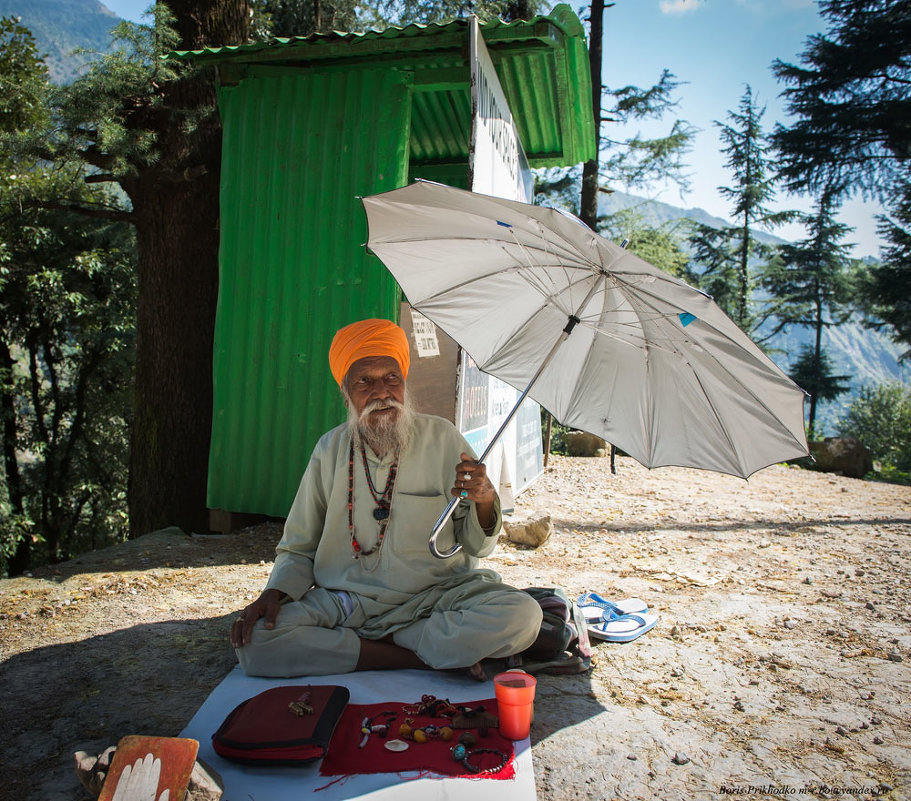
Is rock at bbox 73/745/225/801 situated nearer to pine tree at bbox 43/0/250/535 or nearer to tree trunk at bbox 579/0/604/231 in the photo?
pine tree at bbox 43/0/250/535

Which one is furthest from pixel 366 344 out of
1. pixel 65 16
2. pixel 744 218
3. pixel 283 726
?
pixel 65 16

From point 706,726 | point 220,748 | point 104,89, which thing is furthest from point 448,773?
point 104,89

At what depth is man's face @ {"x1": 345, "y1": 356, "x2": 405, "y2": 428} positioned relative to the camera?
3020mm

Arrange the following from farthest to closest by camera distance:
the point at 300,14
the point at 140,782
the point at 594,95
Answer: the point at 594,95, the point at 300,14, the point at 140,782

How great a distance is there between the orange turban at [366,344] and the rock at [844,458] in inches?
456

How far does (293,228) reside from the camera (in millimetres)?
5215

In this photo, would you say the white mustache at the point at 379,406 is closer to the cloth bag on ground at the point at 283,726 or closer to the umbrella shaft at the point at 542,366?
the umbrella shaft at the point at 542,366

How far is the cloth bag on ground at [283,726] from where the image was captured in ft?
6.97

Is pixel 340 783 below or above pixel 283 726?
below

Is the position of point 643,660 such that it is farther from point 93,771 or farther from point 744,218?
point 744,218

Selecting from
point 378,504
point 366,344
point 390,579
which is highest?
point 366,344

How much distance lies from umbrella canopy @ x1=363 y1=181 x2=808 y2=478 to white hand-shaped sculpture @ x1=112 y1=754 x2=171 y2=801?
1.87m

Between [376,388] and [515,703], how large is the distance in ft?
4.90

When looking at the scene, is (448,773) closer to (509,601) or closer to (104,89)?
(509,601)
